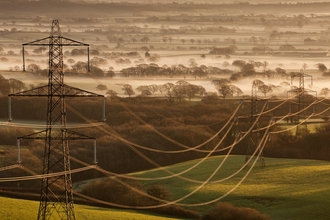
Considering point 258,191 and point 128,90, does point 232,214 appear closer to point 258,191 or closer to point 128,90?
point 258,191

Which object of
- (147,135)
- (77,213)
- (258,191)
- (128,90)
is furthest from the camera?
(128,90)

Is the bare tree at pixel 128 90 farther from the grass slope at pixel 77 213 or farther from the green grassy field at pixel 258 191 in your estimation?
the grass slope at pixel 77 213

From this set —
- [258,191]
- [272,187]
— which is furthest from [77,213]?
[272,187]

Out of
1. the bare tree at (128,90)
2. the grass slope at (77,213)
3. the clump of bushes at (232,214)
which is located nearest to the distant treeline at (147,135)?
the grass slope at (77,213)

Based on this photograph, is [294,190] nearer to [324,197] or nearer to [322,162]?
[324,197]

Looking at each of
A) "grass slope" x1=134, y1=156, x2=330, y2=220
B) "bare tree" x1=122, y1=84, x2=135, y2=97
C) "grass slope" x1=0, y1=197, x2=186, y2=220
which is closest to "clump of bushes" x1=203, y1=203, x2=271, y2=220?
"grass slope" x1=134, y1=156, x2=330, y2=220

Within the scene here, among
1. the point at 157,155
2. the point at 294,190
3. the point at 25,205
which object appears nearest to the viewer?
the point at 25,205

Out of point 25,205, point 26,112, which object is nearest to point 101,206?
point 25,205
